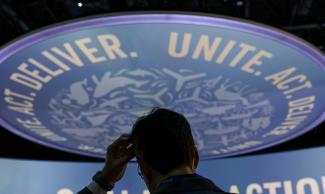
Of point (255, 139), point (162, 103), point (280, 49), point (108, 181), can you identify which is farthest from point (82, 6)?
point (108, 181)

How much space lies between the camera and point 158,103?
21.8 feet

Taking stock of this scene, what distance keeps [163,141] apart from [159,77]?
4.19 meters

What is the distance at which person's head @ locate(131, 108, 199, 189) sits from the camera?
164 centimetres

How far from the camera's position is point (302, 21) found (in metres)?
9.20

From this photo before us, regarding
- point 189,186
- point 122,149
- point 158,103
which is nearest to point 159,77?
point 158,103

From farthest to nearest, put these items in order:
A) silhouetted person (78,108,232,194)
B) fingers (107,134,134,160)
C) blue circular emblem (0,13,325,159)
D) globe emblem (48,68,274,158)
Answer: globe emblem (48,68,274,158)
blue circular emblem (0,13,325,159)
fingers (107,134,134,160)
silhouetted person (78,108,232,194)

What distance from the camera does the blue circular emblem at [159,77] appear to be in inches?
196

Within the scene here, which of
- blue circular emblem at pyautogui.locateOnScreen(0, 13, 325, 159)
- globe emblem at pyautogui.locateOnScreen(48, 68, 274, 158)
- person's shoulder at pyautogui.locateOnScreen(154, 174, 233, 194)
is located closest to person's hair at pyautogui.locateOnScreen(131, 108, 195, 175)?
person's shoulder at pyautogui.locateOnScreen(154, 174, 233, 194)

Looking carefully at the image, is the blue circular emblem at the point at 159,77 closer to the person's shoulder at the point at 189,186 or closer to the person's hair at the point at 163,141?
the person's hair at the point at 163,141

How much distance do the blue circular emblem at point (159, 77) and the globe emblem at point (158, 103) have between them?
0.01 meters

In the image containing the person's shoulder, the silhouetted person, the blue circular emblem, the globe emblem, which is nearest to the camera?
the person's shoulder

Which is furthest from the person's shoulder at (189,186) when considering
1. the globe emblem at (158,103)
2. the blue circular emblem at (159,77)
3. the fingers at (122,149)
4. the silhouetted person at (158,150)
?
the globe emblem at (158,103)

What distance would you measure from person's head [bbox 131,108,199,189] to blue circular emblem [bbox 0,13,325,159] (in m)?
3.15

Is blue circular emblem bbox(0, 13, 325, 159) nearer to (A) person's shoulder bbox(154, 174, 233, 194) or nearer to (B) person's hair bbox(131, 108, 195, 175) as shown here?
(B) person's hair bbox(131, 108, 195, 175)
